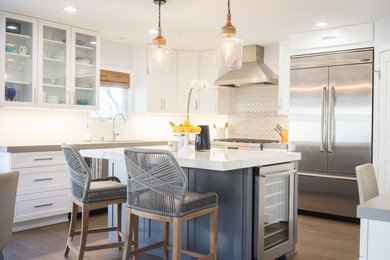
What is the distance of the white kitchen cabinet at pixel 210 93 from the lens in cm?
600

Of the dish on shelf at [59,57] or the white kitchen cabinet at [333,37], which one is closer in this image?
the white kitchen cabinet at [333,37]

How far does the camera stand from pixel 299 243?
3.57m

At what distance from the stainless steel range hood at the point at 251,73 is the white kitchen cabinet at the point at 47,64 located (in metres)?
1.97

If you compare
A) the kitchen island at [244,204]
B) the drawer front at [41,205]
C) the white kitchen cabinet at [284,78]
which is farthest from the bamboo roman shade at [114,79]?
the kitchen island at [244,204]

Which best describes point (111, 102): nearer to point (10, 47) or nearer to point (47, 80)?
Result: point (47, 80)

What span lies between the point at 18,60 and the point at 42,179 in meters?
1.40

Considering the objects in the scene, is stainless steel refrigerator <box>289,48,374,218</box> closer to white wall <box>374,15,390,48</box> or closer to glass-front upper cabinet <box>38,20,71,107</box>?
white wall <box>374,15,390,48</box>

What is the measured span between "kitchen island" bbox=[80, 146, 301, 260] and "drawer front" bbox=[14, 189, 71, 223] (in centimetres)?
123

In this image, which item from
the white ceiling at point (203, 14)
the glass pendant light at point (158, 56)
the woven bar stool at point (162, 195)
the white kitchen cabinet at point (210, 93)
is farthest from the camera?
the white kitchen cabinet at point (210, 93)

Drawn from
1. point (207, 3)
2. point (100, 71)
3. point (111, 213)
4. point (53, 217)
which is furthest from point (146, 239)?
point (100, 71)

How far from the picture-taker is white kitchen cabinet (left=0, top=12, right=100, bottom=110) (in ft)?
13.6

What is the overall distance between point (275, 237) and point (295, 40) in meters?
2.89

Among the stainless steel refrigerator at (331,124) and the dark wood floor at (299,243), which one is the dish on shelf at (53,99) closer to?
the dark wood floor at (299,243)

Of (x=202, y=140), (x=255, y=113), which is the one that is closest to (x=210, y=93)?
(x=255, y=113)
